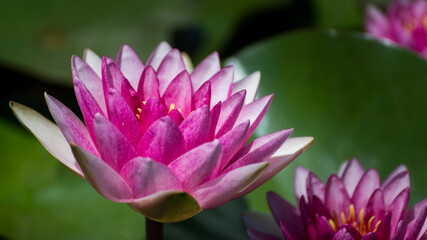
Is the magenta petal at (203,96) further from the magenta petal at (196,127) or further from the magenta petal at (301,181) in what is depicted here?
the magenta petal at (301,181)

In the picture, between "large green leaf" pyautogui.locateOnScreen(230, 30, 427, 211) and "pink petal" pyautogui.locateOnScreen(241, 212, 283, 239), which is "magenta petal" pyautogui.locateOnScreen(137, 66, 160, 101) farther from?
"large green leaf" pyautogui.locateOnScreen(230, 30, 427, 211)

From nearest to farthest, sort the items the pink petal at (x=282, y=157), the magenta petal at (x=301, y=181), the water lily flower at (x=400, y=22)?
the pink petal at (x=282, y=157), the magenta petal at (x=301, y=181), the water lily flower at (x=400, y=22)

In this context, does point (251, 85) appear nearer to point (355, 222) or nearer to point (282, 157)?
point (282, 157)

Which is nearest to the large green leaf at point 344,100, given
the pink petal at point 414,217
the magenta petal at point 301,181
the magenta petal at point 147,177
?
the magenta petal at point 301,181

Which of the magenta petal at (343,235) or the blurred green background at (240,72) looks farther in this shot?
the blurred green background at (240,72)

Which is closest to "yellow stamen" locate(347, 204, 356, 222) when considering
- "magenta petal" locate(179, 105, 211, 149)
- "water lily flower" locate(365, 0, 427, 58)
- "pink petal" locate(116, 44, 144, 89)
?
"magenta petal" locate(179, 105, 211, 149)

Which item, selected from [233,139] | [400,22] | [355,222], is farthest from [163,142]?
[400,22]
